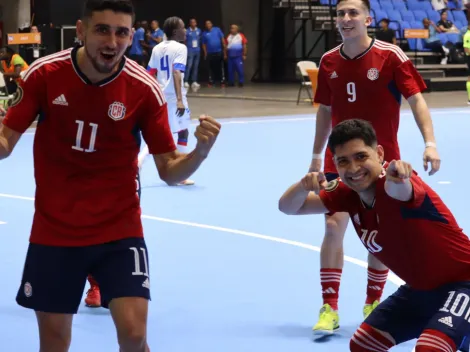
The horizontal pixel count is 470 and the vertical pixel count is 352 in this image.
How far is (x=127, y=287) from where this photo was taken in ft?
12.5

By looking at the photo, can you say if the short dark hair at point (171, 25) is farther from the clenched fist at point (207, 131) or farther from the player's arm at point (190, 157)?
the clenched fist at point (207, 131)

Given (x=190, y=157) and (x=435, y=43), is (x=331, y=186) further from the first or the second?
(x=435, y=43)

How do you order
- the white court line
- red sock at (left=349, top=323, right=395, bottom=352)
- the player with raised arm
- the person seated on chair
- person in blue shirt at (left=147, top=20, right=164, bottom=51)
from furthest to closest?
person in blue shirt at (left=147, top=20, right=164, bottom=51)
the person seated on chair
the player with raised arm
the white court line
red sock at (left=349, top=323, right=395, bottom=352)

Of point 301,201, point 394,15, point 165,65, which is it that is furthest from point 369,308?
point 394,15

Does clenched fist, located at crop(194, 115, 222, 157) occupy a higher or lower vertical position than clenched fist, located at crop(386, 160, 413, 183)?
higher

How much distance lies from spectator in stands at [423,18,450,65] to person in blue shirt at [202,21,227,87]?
19.1ft

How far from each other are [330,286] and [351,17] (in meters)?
1.55

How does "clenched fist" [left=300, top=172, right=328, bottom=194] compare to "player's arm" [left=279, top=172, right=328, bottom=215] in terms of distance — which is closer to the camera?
"clenched fist" [left=300, top=172, right=328, bottom=194]

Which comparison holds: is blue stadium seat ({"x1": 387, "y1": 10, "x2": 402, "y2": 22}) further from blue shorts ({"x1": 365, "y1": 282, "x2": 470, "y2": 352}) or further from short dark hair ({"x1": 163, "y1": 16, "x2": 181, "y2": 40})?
blue shorts ({"x1": 365, "y1": 282, "x2": 470, "y2": 352})

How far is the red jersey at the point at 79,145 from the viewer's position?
385 centimetres

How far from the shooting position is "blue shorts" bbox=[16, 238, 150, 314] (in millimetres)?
3873

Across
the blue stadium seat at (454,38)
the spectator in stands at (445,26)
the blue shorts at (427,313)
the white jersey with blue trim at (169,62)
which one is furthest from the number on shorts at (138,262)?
the blue stadium seat at (454,38)

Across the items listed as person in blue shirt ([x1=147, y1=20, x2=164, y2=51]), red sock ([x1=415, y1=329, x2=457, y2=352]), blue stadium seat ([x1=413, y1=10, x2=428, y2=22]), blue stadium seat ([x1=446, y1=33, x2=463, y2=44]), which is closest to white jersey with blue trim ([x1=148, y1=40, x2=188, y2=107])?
red sock ([x1=415, y1=329, x2=457, y2=352])

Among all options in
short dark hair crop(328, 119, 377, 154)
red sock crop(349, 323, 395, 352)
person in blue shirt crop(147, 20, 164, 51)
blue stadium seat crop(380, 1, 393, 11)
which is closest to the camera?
short dark hair crop(328, 119, 377, 154)
